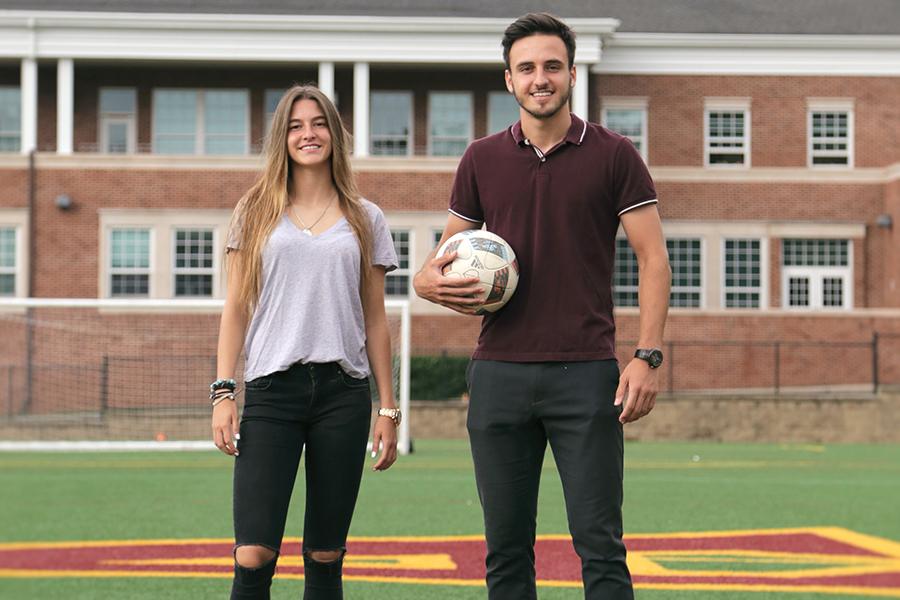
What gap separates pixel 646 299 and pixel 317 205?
129 centimetres

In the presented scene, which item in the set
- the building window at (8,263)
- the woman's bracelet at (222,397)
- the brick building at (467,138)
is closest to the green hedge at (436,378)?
the brick building at (467,138)

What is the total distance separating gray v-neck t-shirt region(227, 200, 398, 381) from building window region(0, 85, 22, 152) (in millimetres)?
33442

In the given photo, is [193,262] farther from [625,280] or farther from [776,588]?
[776,588]

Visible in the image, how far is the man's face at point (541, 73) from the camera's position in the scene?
4704 millimetres

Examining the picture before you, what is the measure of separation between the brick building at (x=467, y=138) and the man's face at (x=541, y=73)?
1084 inches

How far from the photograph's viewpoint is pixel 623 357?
99.3ft

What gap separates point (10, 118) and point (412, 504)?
90.6 ft

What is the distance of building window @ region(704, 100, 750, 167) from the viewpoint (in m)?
36.5

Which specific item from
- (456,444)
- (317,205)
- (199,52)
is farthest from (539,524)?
(199,52)

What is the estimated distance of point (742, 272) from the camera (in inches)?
1389

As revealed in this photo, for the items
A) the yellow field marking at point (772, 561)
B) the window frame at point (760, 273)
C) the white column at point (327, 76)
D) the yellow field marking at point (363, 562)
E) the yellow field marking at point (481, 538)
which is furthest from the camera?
the window frame at point (760, 273)

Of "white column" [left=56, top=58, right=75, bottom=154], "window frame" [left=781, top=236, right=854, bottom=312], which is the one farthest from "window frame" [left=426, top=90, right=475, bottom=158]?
"white column" [left=56, top=58, right=75, bottom=154]

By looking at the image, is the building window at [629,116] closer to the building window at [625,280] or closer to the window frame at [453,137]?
the building window at [625,280]

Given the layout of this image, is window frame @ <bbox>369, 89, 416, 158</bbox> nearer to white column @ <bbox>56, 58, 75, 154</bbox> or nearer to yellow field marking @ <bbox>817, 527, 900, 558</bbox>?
white column @ <bbox>56, 58, 75, 154</bbox>
